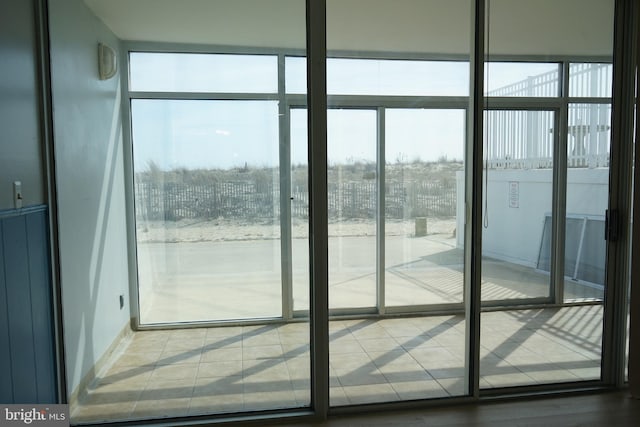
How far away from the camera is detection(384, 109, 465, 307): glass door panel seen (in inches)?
142

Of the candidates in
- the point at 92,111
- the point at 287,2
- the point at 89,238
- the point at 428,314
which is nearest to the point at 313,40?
the point at 287,2

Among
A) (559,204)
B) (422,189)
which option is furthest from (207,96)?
(559,204)

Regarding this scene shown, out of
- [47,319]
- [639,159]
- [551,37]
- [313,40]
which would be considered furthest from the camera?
[551,37]

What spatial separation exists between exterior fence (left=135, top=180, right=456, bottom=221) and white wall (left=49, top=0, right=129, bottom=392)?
1.02 ft

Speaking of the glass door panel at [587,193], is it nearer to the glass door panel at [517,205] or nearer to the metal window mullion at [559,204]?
the metal window mullion at [559,204]

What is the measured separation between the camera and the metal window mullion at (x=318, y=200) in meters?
2.44

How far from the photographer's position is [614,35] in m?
2.78

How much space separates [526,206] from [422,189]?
2.65ft

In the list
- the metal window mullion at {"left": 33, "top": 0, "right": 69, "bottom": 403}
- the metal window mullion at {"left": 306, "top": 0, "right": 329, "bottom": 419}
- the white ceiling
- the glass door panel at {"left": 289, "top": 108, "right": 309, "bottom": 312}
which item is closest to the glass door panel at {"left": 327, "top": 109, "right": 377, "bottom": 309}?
the glass door panel at {"left": 289, "top": 108, "right": 309, "bottom": 312}

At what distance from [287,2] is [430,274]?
7.99 ft

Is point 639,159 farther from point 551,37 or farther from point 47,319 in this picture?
point 47,319

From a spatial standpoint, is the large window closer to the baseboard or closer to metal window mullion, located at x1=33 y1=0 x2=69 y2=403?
the baseboard

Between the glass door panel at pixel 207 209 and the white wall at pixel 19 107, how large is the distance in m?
1.08

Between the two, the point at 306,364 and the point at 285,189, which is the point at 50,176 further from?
the point at 306,364
